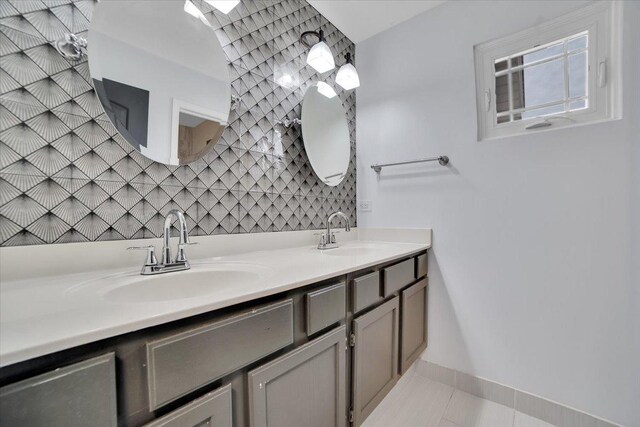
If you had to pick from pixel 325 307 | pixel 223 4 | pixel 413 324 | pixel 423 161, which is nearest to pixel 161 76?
pixel 223 4

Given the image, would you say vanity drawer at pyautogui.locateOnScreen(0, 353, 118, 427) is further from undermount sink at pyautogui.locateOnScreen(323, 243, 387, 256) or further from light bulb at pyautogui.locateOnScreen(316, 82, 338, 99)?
light bulb at pyautogui.locateOnScreen(316, 82, 338, 99)

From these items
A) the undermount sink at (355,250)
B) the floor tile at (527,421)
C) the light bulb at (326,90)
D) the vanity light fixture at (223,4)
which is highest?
the vanity light fixture at (223,4)

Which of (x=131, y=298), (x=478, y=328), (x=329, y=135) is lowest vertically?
(x=478, y=328)

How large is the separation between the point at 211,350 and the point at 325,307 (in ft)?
1.38

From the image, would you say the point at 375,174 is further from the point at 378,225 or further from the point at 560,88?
the point at 560,88

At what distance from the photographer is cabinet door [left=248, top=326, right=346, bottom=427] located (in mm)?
728

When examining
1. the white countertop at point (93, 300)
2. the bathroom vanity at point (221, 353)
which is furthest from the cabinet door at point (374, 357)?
the white countertop at point (93, 300)

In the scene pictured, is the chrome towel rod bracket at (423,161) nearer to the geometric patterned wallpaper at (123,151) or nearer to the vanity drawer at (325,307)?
the geometric patterned wallpaper at (123,151)

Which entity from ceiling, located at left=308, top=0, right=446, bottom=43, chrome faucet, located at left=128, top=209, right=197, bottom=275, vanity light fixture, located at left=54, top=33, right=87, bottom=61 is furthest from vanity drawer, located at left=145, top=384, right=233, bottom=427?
ceiling, located at left=308, top=0, right=446, bottom=43

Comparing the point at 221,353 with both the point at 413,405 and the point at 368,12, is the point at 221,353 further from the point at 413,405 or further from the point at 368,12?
the point at 368,12

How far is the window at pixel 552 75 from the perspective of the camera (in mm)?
1261

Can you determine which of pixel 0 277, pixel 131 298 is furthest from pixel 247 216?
pixel 0 277

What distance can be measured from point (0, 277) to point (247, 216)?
2.70 ft

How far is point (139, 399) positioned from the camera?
0.52 meters
